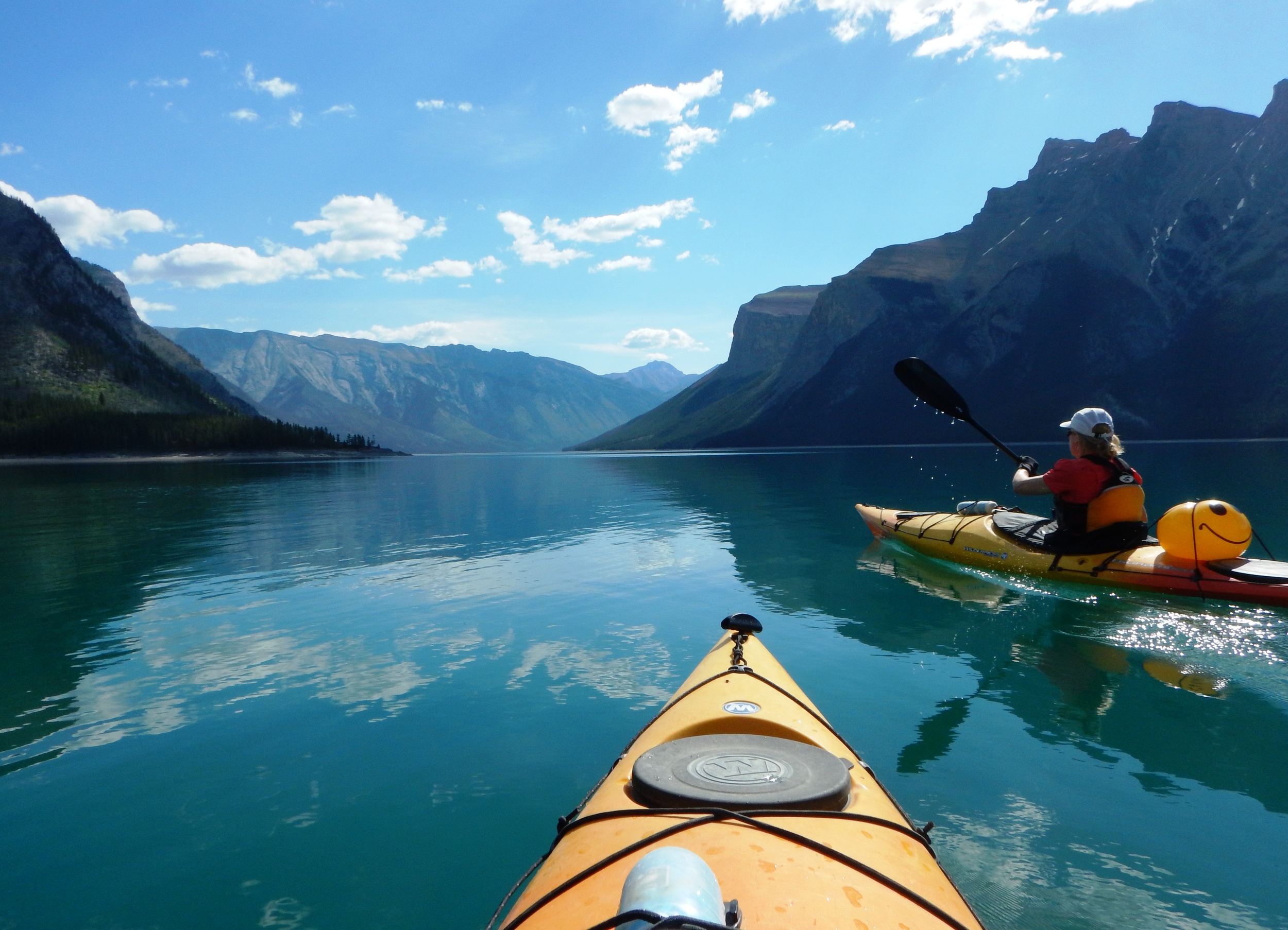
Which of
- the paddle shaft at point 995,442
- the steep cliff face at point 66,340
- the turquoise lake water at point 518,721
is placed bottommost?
the turquoise lake water at point 518,721

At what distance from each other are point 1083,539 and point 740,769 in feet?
37.4

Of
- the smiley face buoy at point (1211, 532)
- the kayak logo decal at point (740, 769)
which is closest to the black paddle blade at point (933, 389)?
the smiley face buoy at point (1211, 532)

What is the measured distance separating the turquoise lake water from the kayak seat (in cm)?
84

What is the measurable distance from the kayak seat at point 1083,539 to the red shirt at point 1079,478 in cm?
74

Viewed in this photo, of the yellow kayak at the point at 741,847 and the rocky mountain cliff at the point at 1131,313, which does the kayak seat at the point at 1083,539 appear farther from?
the rocky mountain cliff at the point at 1131,313

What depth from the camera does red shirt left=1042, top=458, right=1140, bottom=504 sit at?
38.9ft

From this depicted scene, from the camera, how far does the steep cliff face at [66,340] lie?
146 m

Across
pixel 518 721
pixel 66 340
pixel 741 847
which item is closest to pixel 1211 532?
pixel 518 721

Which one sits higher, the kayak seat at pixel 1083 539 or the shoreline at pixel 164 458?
the shoreline at pixel 164 458

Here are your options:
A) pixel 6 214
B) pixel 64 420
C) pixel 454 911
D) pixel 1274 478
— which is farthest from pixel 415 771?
pixel 6 214

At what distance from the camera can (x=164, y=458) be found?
118 meters

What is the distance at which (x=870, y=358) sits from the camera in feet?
647

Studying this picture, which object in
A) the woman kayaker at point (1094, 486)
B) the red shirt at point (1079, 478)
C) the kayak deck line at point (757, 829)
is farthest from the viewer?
the red shirt at point (1079, 478)

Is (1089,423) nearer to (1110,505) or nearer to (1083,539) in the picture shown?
(1110,505)
